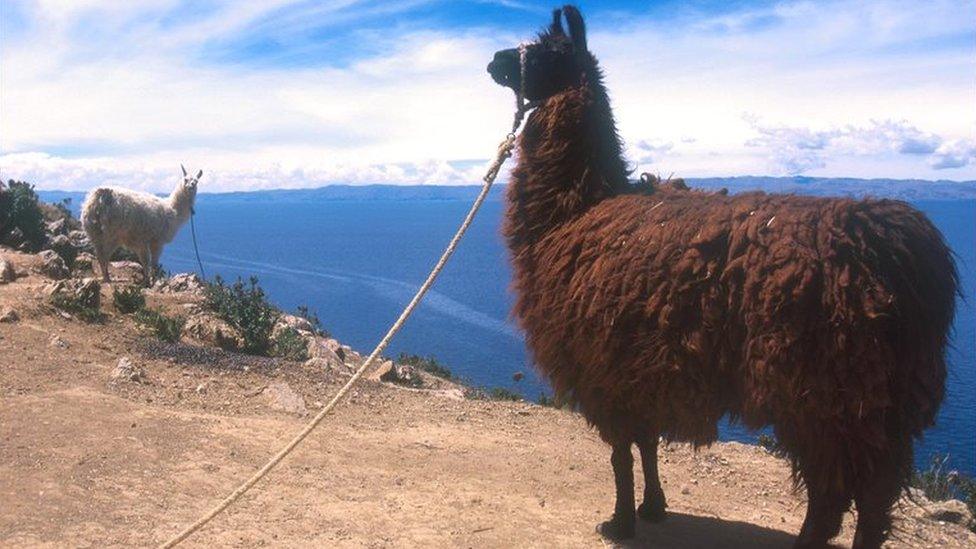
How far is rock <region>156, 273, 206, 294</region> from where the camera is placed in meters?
13.3

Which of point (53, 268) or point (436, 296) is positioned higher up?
point (53, 268)

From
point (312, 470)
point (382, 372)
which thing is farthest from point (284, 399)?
point (382, 372)

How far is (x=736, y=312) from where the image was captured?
12.5 ft

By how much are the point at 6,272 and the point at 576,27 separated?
9405 mm

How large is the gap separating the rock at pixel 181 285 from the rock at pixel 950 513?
10699 millimetres

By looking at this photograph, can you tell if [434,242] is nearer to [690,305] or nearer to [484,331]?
[484,331]

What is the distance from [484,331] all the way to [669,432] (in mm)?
27591

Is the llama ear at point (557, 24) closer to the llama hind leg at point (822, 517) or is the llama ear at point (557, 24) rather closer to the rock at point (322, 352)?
the llama hind leg at point (822, 517)

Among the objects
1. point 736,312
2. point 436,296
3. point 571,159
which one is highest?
point 571,159

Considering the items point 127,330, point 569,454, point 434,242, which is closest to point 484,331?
point 127,330

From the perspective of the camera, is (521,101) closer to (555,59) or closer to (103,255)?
(555,59)

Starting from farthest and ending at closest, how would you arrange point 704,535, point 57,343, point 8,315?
point 8,315
point 57,343
point 704,535

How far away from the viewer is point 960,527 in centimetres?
614

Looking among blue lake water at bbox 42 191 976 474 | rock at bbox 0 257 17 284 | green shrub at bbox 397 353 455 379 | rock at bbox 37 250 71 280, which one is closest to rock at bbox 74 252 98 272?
rock at bbox 37 250 71 280
